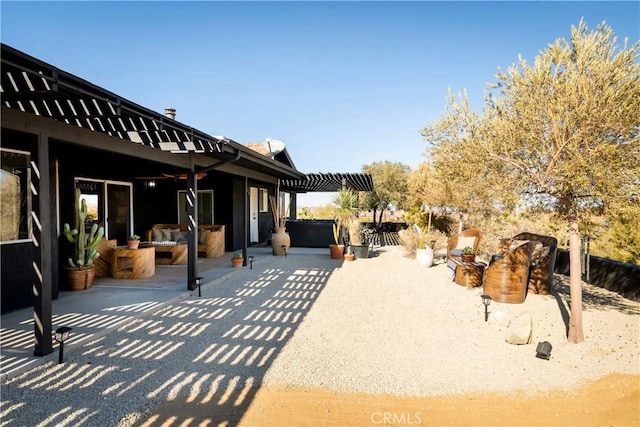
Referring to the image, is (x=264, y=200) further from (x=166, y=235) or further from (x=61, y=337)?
(x=61, y=337)

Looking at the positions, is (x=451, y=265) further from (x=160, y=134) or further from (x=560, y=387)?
(x=160, y=134)

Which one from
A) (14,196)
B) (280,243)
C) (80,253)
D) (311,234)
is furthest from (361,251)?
(14,196)

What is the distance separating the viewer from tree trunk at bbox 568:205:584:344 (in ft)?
12.9

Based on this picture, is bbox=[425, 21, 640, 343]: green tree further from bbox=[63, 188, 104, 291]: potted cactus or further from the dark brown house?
bbox=[63, 188, 104, 291]: potted cactus

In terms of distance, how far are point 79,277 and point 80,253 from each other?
419 millimetres

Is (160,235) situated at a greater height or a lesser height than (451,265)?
greater

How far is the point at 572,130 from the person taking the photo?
11.9ft

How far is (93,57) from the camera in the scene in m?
10.3

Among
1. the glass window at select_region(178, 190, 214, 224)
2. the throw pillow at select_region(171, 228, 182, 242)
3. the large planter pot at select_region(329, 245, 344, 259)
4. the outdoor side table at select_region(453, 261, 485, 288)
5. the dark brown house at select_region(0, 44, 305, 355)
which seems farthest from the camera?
the glass window at select_region(178, 190, 214, 224)

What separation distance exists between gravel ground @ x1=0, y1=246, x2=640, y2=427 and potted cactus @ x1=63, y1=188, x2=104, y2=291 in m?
1.86

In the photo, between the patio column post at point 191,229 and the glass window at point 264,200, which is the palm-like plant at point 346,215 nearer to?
the glass window at point 264,200

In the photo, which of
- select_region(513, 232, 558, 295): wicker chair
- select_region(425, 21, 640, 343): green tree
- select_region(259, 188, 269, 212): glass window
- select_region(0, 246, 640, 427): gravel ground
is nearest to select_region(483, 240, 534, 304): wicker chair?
select_region(0, 246, 640, 427): gravel ground

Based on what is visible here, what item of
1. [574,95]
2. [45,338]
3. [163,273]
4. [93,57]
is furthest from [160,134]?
[93,57]

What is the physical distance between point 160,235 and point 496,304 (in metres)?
7.68
